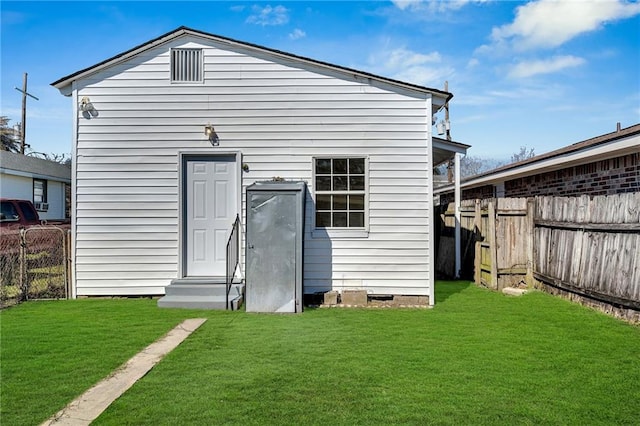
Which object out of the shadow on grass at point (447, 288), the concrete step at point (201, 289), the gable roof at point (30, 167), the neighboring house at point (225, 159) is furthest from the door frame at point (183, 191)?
the gable roof at point (30, 167)

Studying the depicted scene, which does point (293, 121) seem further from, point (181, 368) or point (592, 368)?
point (592, 368)

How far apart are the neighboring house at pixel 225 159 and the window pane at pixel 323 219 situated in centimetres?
3

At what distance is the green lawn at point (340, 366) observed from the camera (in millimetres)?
3127

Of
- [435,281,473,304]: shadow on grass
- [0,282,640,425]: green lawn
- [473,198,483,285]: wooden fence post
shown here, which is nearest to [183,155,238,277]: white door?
[0,282,640,425]: green lawn

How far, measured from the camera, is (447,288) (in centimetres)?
867

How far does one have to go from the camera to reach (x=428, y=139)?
7270 mm

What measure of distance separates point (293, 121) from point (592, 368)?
547 cm

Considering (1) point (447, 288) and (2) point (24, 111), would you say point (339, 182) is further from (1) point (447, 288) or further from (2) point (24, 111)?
(2) point (24, 111)

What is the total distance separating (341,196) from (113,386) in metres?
4.63

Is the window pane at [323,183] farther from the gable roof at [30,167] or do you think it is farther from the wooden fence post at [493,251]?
the gable roof at [30,167]

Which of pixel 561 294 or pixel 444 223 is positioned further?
pixel 444 223

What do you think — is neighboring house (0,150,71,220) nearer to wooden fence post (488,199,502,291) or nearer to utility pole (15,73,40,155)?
utility pole (15,73,40,155)

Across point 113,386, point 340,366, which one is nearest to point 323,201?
point 340,366

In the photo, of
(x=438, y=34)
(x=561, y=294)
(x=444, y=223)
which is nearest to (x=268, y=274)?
(x=561, y=294)
